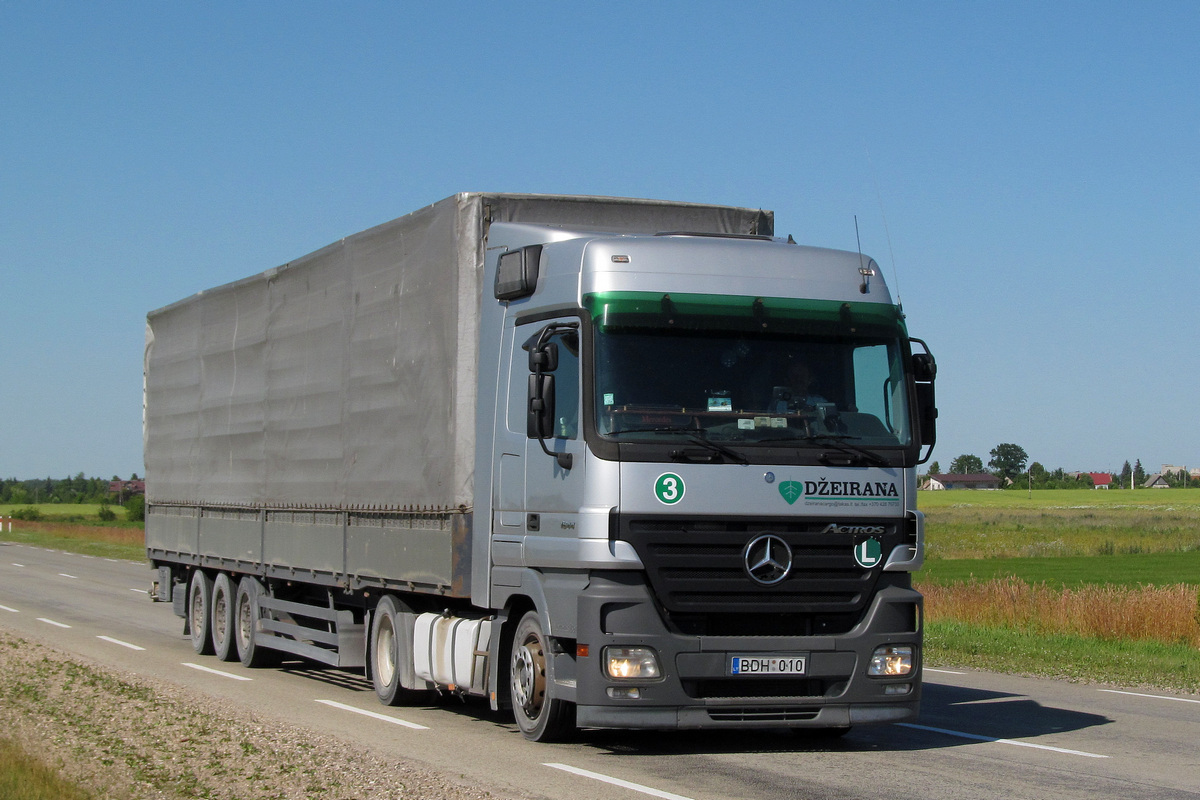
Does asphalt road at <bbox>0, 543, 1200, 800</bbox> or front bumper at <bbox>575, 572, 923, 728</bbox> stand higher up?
front bumper at <bbox>575, 572, 923, 728</bbox>

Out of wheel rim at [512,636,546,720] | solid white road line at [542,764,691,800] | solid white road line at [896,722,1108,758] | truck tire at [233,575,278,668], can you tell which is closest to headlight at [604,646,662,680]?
solid white road line at [542,764,691,800]

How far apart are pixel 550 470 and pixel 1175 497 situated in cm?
14238

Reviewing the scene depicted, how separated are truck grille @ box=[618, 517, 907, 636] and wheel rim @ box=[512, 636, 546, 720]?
121cm

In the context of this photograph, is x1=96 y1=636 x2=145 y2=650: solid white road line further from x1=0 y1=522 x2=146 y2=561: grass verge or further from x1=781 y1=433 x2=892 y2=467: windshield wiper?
x1=0 y1=522 x2=146 y2=561: grass verge

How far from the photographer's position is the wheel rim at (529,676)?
10000 millimetres

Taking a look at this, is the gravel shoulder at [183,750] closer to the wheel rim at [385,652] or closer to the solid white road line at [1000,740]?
the wheel rim at [385,652]

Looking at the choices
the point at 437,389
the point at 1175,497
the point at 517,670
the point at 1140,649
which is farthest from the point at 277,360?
the point at 1175,497

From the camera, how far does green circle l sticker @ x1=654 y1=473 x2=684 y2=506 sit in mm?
9125

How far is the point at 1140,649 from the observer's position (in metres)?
18.5

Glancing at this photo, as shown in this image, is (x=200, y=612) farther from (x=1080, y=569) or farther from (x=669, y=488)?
(x=1080, y=569)

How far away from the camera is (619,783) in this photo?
28.0 feet

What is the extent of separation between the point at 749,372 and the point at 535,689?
2.71 metres

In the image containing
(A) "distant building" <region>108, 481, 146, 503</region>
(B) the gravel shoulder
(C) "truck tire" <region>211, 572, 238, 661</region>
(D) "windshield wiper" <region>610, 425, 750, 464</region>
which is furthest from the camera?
(A) "distant building" <region>108, 481, 146, 503</region>

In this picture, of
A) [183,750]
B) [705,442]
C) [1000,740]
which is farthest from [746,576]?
[183,750]
